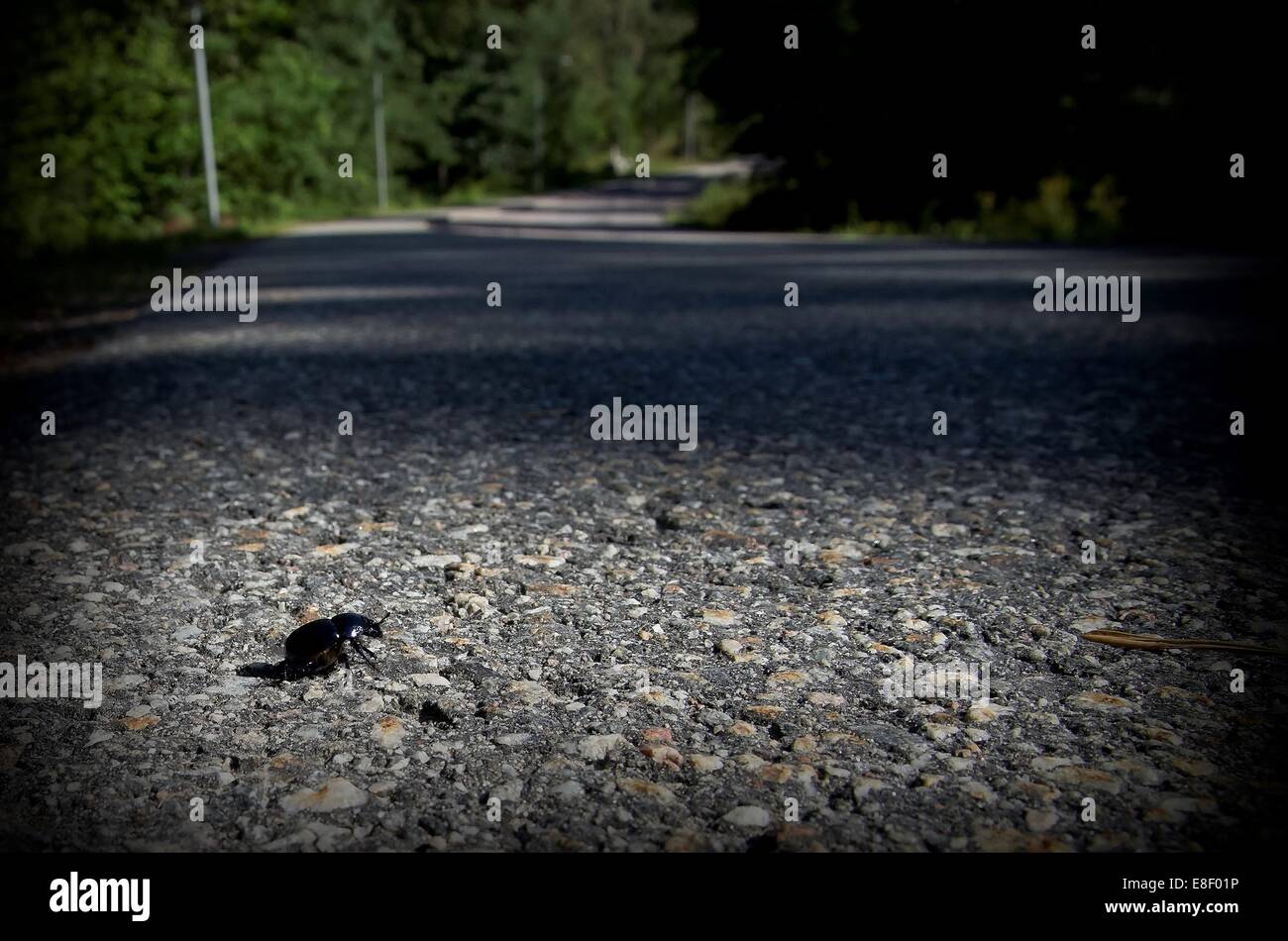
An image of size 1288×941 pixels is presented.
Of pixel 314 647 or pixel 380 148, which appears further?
pixel 380 148

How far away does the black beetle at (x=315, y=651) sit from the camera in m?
2.26

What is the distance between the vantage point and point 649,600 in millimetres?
2727

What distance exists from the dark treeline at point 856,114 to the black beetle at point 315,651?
38.1 ft

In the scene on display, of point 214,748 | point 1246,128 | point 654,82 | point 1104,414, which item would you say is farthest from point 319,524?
point 654,82

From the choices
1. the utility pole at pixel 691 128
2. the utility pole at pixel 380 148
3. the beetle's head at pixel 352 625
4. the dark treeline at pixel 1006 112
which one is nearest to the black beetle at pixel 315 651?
the beetle's head at pixel 352 625

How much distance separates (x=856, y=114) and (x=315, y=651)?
23.2 metres

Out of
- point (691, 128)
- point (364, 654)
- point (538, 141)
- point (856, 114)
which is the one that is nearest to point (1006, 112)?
point (856, 114)

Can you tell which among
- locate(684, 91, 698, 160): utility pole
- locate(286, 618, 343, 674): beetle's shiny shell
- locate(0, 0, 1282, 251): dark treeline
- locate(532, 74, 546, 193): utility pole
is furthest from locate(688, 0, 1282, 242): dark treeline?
locate(684, 91, 698, 160): utility pole

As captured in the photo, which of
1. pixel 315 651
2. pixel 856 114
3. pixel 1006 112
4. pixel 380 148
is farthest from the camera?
pixel 380 148

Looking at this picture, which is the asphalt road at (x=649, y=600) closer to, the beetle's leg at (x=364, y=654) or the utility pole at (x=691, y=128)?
the beetle's leg at (x=364, y=654)

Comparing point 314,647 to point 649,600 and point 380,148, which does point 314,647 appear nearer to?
point 649,600

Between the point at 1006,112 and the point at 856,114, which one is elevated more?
the point at 856,114

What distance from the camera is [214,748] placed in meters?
1.96

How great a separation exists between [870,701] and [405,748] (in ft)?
3.25
